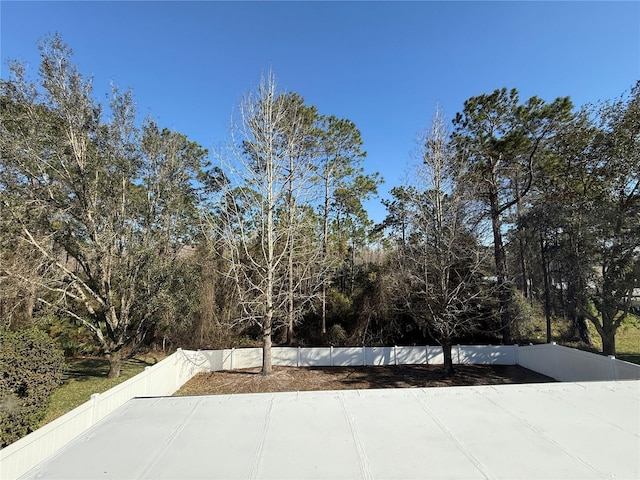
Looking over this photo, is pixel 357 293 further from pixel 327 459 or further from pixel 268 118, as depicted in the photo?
pixel 327 459

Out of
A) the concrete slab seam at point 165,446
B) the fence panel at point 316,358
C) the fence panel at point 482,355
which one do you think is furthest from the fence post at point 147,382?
the fence panel at point 482,355

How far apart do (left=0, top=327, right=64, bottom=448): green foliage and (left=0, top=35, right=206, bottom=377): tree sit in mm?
2451

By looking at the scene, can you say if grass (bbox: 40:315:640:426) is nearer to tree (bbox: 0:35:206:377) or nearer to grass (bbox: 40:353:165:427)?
grass (bbox: 40:353:165:427)

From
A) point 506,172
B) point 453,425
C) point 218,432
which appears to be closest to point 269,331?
point 218,432

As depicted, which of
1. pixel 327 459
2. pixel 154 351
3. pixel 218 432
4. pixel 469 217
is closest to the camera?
pixel 327 459

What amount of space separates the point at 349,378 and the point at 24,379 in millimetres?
8059

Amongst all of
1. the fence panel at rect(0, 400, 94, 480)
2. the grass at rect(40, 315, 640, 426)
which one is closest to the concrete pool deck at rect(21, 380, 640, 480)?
the fence panel at rect(0, 400, 94, 480)

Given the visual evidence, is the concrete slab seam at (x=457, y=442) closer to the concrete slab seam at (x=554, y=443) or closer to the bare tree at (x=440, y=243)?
the concrete slab seam at (x=554, y=443)

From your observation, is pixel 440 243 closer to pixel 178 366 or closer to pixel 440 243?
pixel 440 243

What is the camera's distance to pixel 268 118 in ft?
33.9

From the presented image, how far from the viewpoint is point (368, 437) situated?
3373 mm

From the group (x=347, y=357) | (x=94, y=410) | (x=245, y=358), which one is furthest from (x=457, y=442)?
(x=245, y=358)

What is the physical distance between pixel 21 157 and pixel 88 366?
319 inches

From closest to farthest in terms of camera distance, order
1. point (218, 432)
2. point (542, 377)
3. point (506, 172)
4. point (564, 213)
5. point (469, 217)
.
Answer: point (218, 432) → point (542, 377) → point (469, 217) → point (564, 213) → point (506, 172)
